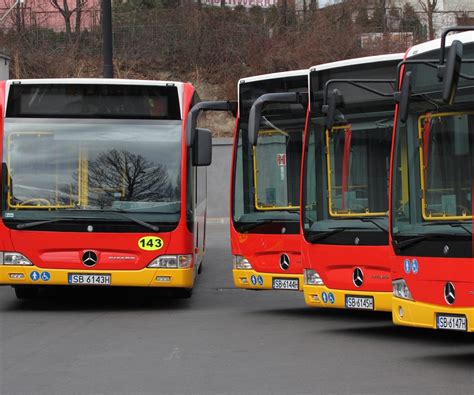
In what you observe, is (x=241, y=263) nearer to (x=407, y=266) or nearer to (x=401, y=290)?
(x=401, y=290)

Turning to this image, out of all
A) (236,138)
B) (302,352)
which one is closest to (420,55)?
(302,352)

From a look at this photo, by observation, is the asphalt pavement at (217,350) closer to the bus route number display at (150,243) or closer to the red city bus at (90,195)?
the red city bus at (90,195)

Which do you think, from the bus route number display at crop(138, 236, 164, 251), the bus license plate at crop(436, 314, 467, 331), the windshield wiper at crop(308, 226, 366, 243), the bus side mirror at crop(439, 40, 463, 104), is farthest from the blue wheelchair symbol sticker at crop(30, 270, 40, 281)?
the bus side mirror at crop(439, 40, 463, 104)

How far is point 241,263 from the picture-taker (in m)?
14.6

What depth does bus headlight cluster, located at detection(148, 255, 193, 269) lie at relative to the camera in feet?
46.2

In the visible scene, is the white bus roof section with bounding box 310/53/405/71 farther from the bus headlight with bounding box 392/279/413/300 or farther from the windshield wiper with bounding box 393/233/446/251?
the bus headlight with bounding box 392/279/413/300

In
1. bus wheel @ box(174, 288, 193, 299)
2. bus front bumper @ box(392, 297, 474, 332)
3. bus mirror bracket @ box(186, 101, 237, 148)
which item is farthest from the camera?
bus wheel @ box(174, 288, 193, 299)

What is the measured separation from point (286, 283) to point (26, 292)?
436 centimetres

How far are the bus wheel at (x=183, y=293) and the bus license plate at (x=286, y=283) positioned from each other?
194cm

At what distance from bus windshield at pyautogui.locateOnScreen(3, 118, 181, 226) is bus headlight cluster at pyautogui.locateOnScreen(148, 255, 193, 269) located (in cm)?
50

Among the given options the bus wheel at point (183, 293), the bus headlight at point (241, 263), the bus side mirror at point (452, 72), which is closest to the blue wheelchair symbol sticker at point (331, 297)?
the bus headlight at point (241, 263)

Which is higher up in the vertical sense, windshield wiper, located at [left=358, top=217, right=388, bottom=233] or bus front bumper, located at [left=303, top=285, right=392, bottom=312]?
windshield wiper, located at [left=358, top=217, right=388, bottom=233]

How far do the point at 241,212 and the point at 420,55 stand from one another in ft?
16.5

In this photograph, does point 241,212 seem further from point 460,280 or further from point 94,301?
point 460,280
